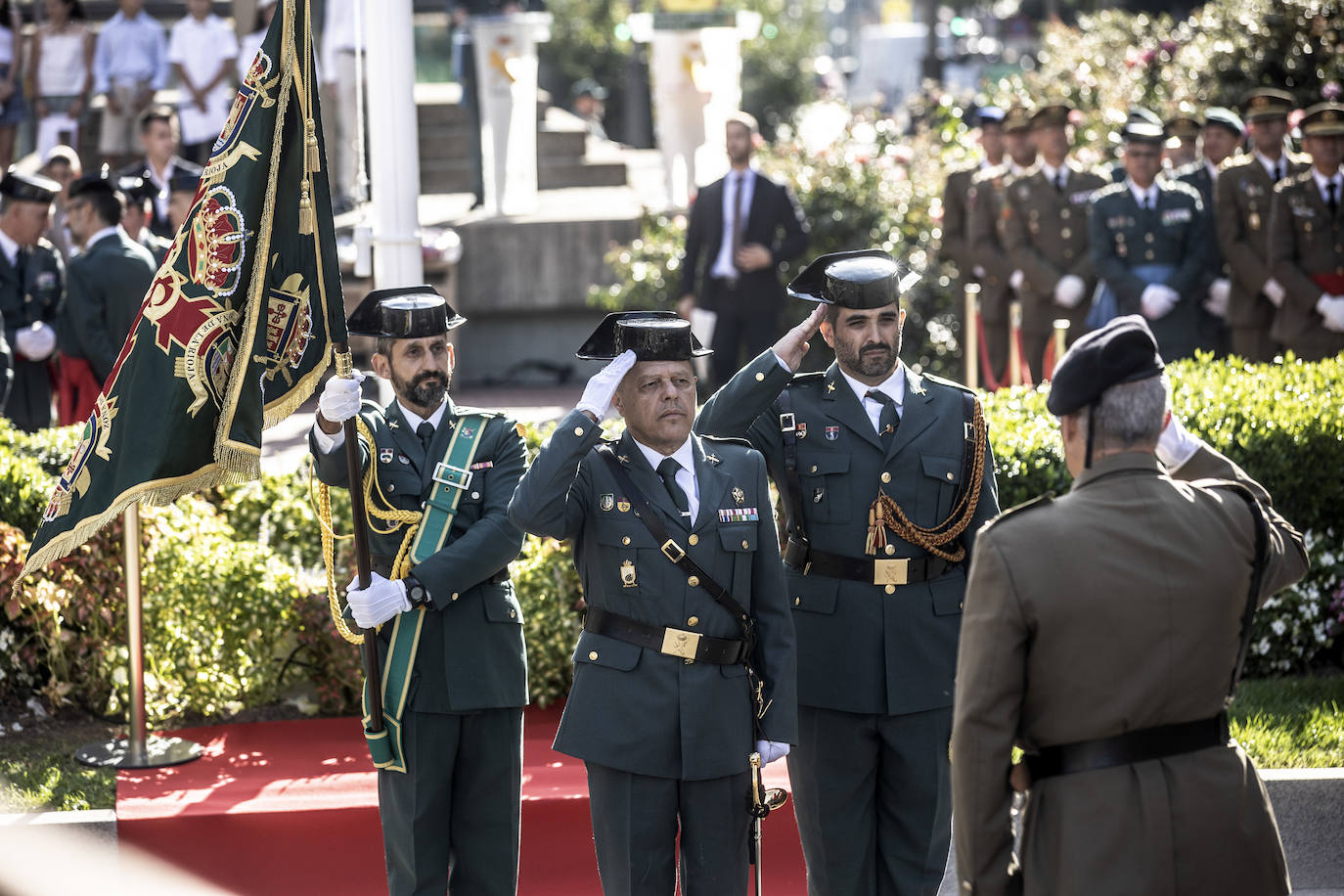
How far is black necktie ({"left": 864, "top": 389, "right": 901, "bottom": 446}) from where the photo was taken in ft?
16.8

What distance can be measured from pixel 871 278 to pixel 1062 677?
1.77 meters

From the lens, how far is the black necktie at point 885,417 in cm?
512

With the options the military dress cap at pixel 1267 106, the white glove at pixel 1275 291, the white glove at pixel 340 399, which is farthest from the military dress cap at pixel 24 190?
the military dress cap at pixel 1267 106

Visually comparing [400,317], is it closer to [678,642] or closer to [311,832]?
[678,642]

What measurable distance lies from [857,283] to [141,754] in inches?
135

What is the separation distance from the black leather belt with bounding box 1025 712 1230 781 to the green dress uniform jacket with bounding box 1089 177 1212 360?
7511mm

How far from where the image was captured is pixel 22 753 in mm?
6746

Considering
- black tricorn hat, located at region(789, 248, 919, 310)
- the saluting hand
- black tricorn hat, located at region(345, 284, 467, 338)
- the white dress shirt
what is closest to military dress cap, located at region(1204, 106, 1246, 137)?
black tricorn hat, located at region(789, 248, 919, 310)

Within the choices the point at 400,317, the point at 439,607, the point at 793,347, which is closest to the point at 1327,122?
the point at 793,347

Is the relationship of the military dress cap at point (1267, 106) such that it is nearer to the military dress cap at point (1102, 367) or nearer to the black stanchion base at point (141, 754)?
the black stanchion base at point (141, 754)

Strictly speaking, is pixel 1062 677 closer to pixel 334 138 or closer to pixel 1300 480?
pixel 1300 480

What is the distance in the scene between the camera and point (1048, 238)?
12.1m

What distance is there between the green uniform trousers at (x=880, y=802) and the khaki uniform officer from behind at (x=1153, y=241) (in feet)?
21.0

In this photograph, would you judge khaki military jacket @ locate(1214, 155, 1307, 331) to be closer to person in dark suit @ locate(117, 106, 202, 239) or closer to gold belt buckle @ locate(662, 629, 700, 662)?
person in dark suit @ locate(117, 106, 202, 239)
